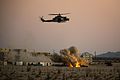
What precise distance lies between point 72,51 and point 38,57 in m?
7.85

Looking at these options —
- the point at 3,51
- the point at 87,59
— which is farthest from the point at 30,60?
the point at 87,59

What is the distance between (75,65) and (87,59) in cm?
706

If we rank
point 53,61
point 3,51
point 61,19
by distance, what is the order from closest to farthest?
point 61,19 < point 3,51 < point 53,61

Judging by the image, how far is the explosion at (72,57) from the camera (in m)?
57.9

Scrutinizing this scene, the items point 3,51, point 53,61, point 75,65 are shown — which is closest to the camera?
point 3,51

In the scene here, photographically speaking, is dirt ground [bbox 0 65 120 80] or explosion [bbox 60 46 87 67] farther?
explosion [bbox 60 46 87 67]

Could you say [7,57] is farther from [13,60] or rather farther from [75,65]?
[75,65]

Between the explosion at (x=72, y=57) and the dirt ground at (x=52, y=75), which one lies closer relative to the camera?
the dirt ground at (x=52, y=75)

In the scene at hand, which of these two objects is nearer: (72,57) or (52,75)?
(52,75)

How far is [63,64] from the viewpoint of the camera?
62.8 m

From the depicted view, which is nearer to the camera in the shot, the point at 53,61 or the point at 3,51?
the point at 3,51

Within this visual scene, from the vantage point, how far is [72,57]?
5866 centimetres

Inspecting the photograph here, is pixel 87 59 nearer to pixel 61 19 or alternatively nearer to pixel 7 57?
pixel 7 57

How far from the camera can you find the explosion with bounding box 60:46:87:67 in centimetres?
5788
